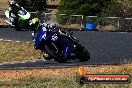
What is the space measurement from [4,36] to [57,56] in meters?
11.9

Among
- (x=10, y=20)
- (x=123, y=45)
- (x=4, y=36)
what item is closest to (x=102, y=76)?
(x=123, y=45)

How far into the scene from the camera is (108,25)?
1558 inches

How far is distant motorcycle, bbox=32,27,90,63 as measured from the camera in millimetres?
18109

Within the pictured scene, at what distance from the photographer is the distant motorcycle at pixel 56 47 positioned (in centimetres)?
1811

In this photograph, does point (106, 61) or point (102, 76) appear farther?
point (106, 61)

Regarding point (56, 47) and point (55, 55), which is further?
point (56, 47)

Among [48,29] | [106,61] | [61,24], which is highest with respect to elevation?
[48,29]

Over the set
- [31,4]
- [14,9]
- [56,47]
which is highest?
[14,9]

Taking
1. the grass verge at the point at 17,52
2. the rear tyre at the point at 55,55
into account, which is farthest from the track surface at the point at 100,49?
the grass verge at the point at 17,52

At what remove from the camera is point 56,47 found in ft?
60.5

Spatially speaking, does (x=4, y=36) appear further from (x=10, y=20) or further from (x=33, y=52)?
(x=33, y=52)

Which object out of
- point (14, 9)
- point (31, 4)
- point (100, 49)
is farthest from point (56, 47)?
point (31, 4)

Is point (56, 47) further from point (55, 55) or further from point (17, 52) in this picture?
point (17, 52)

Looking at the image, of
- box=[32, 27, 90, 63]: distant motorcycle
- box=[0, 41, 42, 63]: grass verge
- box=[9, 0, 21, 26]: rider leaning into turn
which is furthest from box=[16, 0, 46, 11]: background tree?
box=[32, 27, 90, 63]: distant motorcycle
